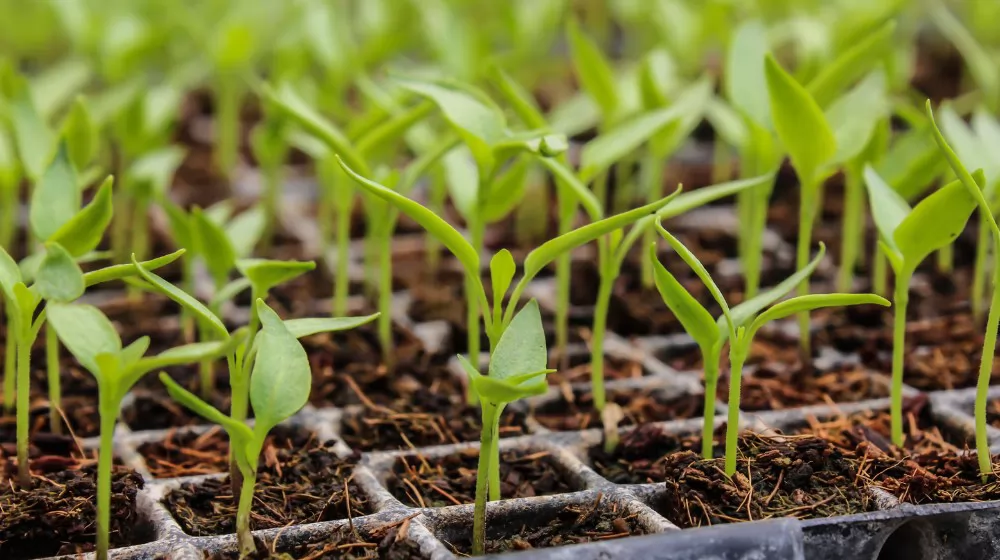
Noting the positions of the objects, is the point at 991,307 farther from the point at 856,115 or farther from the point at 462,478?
the point at 462,478

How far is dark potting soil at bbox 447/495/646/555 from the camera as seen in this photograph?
111 cm

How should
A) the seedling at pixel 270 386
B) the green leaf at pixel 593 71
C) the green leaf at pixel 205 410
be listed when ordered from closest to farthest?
the green leaf at pixel 205 410, the seedling at pixel 270 386, the green leaf at pixel 593 71

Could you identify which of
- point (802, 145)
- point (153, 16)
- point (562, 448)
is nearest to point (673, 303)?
point (562, 448)

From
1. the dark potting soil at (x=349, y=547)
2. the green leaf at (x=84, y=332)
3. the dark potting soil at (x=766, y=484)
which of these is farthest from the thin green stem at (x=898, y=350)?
the green leaf at (x=84, y=332)

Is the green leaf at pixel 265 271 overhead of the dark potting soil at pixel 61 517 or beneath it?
overhead

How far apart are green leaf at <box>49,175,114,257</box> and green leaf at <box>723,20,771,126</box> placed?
2.67 ft

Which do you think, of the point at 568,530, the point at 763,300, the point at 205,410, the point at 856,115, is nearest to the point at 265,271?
the point at 205,410

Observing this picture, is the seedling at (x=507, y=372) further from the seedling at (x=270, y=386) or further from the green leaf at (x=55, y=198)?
the green leaf at (x=55, y=198)

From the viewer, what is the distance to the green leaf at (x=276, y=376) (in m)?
0.99

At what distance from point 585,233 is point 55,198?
540 mm

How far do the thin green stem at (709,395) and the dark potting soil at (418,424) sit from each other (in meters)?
0.27

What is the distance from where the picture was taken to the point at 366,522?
3.64 ft

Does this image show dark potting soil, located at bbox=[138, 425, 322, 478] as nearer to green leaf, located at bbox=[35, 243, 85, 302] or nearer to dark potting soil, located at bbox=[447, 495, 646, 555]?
dark potting soil, located at bbox=[447, 495, 646, 555]

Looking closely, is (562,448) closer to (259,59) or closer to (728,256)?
(728,256)
